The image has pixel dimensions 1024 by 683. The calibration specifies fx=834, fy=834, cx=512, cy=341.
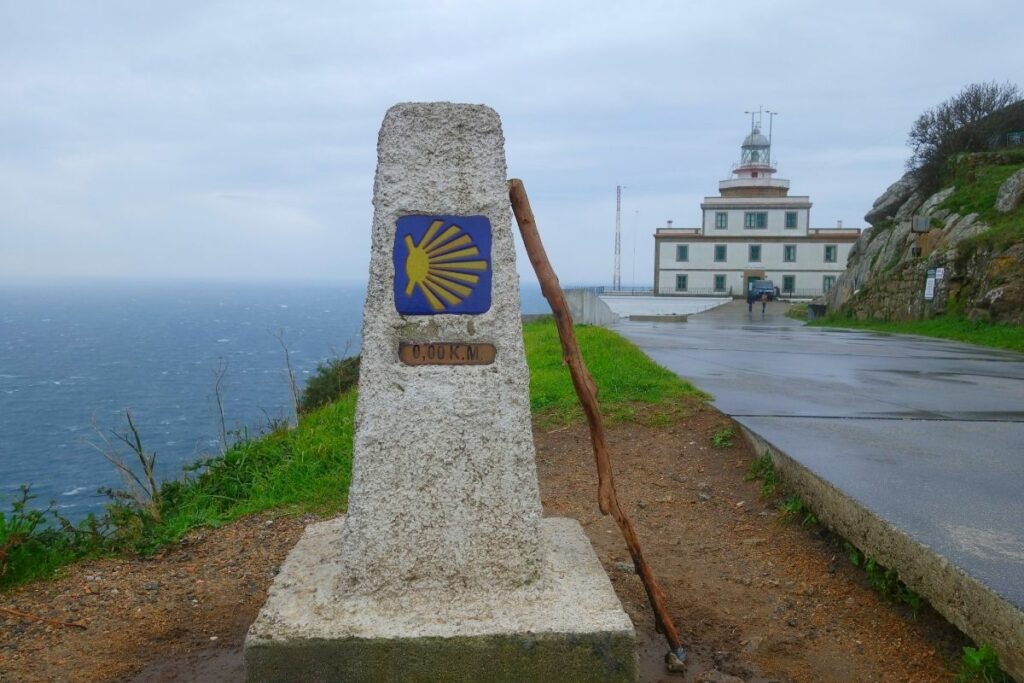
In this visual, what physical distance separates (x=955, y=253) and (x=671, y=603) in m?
17.7

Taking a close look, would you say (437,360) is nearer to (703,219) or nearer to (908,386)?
(908,386)

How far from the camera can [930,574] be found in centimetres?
335

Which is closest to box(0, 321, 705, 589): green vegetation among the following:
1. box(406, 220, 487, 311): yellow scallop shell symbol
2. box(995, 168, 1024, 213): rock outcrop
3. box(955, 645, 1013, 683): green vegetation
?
box(406, 220, 487, 311): yellow scallop shell symbol

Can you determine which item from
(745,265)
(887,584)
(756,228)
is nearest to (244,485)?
(887,584)

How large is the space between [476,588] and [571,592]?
38 cm

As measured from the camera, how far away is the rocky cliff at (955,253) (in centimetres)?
1686

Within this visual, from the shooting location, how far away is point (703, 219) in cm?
5559

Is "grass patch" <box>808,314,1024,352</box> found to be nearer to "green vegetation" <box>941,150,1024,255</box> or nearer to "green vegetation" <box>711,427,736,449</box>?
"green vegetation" <box>941,150,1024,255</box>

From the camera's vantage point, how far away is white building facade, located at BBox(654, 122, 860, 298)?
178ft

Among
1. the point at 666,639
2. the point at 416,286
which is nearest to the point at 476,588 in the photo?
the point at 666,639

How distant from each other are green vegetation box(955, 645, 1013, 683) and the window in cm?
5472

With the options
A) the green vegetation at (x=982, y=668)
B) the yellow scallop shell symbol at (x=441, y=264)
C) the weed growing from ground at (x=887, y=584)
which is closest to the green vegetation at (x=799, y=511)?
the weed growing from ground at (x=887, y=584)

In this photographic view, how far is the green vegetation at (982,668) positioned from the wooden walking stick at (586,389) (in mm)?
1026

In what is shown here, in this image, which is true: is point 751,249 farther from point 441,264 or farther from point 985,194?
point 441,264
